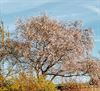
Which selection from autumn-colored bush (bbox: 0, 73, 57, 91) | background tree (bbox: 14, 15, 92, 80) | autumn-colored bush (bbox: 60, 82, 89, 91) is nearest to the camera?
autumn-colored bush (bbox: 0, 73, 57, 91)

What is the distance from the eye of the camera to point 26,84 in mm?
24719

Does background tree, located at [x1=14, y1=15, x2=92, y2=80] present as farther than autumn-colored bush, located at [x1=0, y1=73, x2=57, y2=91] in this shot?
Yes

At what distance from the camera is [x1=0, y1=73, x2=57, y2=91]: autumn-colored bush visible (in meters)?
24.4

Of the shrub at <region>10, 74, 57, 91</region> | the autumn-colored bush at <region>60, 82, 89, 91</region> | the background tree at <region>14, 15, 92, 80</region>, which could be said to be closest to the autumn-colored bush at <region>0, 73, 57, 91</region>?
the shrub at <region>10, 74, 57, 91</region>

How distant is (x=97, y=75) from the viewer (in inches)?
1793

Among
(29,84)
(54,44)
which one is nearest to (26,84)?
(29,84)

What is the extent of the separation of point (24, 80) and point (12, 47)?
59.3 ft

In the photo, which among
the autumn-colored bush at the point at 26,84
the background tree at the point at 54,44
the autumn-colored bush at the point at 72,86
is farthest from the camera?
the background tree at the point at 54,44

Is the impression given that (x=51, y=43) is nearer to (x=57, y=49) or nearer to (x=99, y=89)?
(x=57, y=49)

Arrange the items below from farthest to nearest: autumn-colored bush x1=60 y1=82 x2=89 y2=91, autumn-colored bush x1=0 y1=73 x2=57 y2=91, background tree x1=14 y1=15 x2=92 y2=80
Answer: background tree x1=14 y1=15 x2=92 y2=80 < autumn-colored bush x1=60 y1=82 x2=89 y2=91 < autumn-colored bush x1=0 y1=73 x2=57 y2=91

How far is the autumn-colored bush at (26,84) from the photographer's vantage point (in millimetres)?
24438

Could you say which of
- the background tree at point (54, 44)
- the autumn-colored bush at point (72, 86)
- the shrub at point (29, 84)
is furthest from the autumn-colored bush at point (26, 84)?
the background tree at point (54, 44)

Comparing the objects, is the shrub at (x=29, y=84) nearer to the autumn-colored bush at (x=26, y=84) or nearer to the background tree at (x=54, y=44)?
the autumn-colored bush at (x=26, y=84)

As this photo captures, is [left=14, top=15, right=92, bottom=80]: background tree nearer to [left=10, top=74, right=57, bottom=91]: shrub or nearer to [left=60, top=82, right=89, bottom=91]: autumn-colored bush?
[left=60, top=82, right=89, bottom=91]: autumn-colored bush
